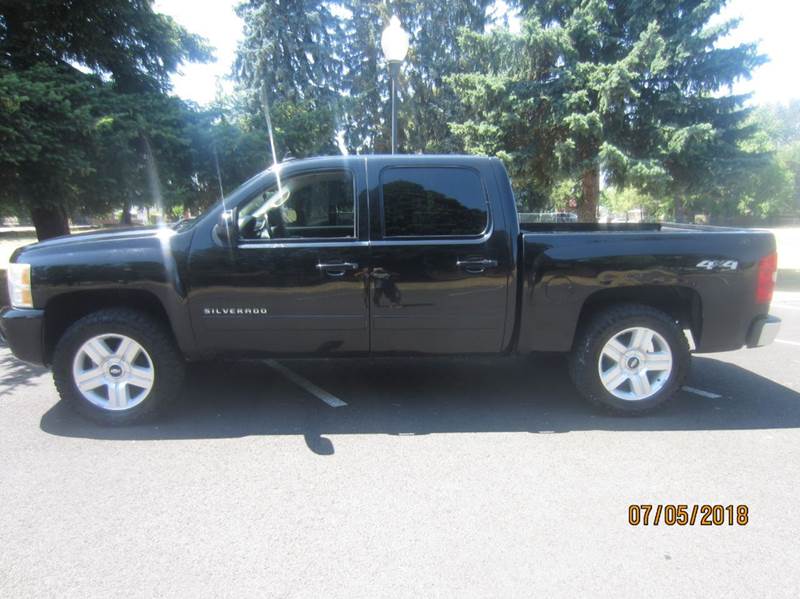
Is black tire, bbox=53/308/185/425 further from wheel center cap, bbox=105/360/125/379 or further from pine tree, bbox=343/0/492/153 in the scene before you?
pine tree, bbox=343/0/492/153

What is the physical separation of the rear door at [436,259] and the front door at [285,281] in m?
0.14

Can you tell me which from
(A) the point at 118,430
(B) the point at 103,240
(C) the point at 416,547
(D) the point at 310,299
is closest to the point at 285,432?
(D) the point at 310,299

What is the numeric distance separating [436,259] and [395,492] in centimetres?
165

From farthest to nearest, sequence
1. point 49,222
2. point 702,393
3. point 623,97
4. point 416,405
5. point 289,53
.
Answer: point 289,53, point 623,97, point 49,222, point 702,393, point 416,405

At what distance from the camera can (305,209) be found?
4.26 metres

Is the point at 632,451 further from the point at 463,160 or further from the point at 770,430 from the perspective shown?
the point at 463,160

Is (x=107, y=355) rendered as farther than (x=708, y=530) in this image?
Yes

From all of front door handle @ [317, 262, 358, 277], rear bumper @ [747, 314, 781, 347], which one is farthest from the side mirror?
rear bumper @ [747, 314, 781, 347]

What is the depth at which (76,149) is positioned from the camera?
847 cm

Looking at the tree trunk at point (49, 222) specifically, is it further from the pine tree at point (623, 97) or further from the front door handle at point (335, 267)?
the pine tree at point (623, 97)

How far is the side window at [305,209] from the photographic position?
162 inches

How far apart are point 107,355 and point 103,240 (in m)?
0.83

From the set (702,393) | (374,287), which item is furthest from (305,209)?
(702,393)

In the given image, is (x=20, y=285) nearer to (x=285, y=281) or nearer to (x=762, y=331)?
(x=285, y=281)
